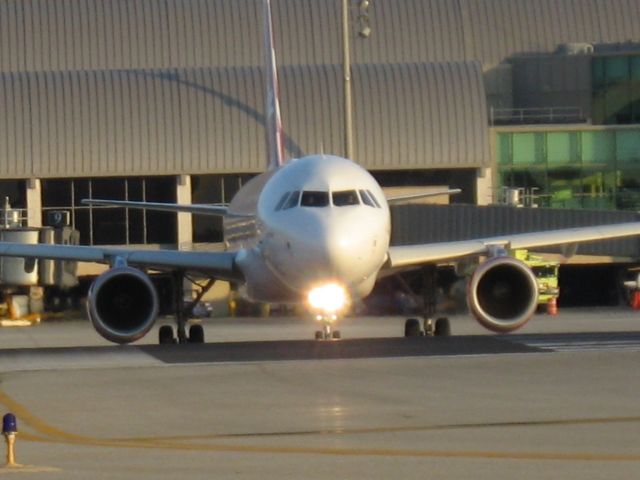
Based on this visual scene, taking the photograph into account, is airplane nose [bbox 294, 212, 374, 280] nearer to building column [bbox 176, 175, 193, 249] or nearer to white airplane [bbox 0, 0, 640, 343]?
white airplane [bbox 0, 0, 640, 343]

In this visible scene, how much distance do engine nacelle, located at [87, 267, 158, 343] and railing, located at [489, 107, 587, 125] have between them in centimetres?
4114

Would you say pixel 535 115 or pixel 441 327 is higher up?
→ pixel 535 115

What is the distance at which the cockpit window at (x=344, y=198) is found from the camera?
27328 mm

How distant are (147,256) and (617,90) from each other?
40.6 m

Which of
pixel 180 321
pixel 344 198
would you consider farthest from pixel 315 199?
pixel 180 321

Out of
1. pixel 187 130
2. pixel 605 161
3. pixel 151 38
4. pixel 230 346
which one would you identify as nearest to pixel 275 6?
pixel 151 38

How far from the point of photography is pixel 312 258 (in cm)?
2678

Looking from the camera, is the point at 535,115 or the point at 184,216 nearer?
the point at 184,216

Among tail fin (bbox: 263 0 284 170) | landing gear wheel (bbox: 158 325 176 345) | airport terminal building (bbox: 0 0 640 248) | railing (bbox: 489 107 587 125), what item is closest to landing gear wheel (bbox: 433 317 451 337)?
landing gear wheel (bbox: 158 325 176 345)

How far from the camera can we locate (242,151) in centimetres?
6456

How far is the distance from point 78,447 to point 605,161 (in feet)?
179

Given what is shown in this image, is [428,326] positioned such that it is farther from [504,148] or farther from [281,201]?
[504,148]

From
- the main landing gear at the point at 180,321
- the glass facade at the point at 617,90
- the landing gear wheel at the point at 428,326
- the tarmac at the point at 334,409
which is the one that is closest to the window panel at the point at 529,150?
the glass facade at the point at 617,90

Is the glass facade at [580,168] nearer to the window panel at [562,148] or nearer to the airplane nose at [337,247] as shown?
the window panel at [562,148]
